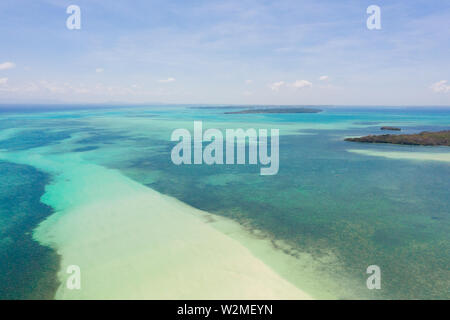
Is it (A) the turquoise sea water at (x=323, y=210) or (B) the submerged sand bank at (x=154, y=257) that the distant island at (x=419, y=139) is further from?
(B) the submerged sand bank at (x=154, y=257)

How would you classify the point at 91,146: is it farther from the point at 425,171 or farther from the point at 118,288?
the point at 425,171

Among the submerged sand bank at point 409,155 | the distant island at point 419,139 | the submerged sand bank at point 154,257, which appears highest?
the distant island at point 419,139

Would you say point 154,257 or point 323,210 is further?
point 323,210

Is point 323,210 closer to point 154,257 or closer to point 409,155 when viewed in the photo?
point 154,257

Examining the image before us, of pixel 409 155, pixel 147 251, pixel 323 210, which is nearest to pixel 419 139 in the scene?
pixel 409 155

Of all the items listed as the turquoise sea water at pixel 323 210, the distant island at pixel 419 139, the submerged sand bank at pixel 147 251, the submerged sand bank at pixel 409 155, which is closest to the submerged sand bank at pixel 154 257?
the submerged sand bank at pixel 147 251

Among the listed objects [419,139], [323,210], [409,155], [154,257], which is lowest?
[154,257]

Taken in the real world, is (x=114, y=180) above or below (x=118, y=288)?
above

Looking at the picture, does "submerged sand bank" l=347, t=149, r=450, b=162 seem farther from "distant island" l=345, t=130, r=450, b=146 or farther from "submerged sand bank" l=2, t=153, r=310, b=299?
"submerged sand bank" l=2, t=153, r=310, b=299

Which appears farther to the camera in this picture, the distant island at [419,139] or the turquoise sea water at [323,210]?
the distant island at [419,139]

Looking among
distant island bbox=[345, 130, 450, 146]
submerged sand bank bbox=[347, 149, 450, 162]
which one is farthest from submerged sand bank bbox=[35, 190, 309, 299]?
distant island bbox=[345, 130, 450, 146]

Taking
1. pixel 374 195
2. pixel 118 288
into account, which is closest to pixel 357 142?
pixel 374 195
